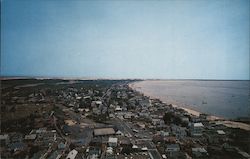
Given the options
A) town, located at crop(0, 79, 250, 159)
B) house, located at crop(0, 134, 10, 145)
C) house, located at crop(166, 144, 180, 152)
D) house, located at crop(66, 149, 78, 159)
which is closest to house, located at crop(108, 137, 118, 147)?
town, located at crop(0, 79, 250, 159)

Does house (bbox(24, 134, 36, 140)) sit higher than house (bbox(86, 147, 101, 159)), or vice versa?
house (bbox(24, 134, 36, 140))

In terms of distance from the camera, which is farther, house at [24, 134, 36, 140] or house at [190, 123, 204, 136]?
house at [190, 123, 204, 136]

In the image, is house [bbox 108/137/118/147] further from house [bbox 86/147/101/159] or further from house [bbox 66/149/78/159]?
Result: house [bbox 66/149/78/159]

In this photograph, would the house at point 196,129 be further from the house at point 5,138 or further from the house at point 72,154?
the house at point 5,138

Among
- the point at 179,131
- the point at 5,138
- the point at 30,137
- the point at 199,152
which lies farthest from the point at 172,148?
the point at 5,138

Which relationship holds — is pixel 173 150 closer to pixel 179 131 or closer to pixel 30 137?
pixel 179 131

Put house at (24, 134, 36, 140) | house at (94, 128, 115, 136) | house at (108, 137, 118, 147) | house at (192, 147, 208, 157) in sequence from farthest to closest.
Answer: house at (94, 128, 115, 136) < house at (24, 134, 36, 140) < house at (108, 137, 118, 147) < house at (192, 147, 208, 157)

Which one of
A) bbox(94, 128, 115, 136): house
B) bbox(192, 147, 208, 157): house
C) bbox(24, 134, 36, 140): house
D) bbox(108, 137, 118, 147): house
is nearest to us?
bbox(192, 147, 208, 157): house

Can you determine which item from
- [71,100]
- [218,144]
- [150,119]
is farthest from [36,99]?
[218,144]
